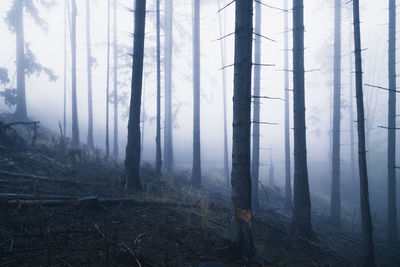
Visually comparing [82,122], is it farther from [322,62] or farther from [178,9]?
[322,62]

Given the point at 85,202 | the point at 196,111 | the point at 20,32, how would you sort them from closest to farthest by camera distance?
1. the point at 85,202
2. the point at 196,111
3. the point at 20,32

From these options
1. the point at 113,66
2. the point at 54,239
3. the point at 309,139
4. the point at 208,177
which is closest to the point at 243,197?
the point at 54,239

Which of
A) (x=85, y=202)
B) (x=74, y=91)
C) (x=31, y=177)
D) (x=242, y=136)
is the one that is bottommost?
(x=85, y=202)

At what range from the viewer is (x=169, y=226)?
567cm

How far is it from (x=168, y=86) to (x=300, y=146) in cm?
1367

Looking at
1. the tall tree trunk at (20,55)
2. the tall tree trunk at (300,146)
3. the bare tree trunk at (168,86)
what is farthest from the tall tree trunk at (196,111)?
the tall tree trunk at (20,55)

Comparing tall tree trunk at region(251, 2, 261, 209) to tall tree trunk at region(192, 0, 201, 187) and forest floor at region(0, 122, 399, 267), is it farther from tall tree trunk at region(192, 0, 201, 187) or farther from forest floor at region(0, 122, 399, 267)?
forest floor at region(0, 122, 399, 267)

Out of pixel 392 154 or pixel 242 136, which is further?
pixel 392 154

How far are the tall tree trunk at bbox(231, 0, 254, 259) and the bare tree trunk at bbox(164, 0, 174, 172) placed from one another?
1366 cm

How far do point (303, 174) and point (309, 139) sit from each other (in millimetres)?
47942

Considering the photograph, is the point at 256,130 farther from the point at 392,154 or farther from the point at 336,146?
the point at 392,154

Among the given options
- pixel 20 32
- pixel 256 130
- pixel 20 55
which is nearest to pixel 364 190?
pixel 256 130

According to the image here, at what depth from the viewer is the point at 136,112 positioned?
349 inches

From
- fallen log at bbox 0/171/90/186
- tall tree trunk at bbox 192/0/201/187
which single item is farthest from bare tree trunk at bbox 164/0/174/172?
fallen log at bbox 0/171/90/186
